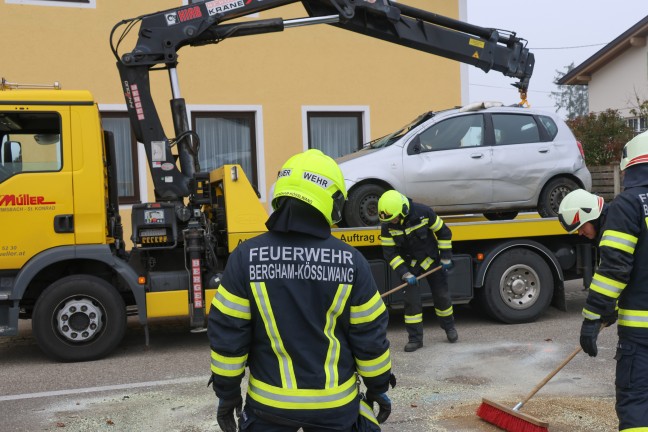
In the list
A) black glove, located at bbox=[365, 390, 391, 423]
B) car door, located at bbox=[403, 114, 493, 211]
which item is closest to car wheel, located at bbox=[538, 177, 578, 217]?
car door, located at bbox=[403, 114, 493, 211]

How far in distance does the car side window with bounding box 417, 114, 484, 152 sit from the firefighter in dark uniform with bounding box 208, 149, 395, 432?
19.2 ft

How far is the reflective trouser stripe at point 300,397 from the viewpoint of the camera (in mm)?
2459

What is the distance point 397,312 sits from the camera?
8984mm

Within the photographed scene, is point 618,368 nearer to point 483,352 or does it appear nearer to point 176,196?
point 483,352

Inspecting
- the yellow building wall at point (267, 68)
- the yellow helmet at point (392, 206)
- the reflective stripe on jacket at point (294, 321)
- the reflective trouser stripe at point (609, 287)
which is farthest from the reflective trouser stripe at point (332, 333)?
the yellow building wall at point (267, 68)

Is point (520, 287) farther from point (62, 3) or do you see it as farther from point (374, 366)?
point (62, 3)

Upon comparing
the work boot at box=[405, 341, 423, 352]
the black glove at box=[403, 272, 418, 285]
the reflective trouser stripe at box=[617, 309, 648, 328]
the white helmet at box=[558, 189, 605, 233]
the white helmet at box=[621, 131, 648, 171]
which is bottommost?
the work boot at box=[405, 341, 423, 352]

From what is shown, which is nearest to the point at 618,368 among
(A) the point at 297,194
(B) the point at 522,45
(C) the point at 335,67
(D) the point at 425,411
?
(D) the point at 425,411

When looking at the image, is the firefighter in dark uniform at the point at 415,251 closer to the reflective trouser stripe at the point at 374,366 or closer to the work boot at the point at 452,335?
the work boot at the point at 452,335

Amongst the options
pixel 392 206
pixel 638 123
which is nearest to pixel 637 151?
pixel 392 206

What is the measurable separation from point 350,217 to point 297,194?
5453 mm

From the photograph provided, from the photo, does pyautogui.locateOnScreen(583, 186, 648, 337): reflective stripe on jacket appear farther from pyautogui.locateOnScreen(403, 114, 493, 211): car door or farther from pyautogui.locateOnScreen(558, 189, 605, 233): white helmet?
pyautogui.locateOnScreen(403, 114, 493, 211): car door

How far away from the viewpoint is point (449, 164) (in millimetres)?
Answer: 8172

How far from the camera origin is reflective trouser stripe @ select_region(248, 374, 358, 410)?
96.8 inches
